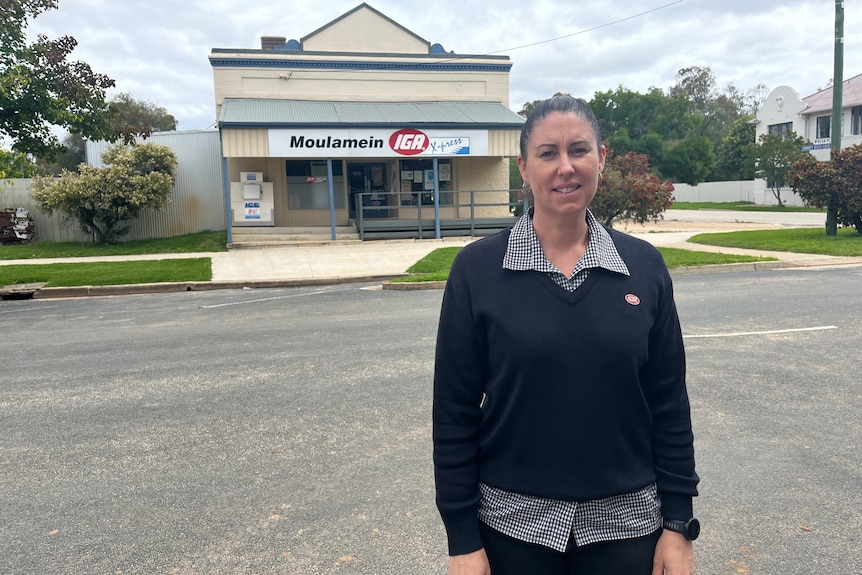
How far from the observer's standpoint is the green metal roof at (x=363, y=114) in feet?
72.6

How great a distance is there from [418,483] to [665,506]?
2.51 metres

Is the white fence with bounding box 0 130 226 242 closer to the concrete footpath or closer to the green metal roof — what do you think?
the green metal roof

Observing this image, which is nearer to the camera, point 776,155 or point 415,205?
point 415,205

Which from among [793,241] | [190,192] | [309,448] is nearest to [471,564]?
[309,448]

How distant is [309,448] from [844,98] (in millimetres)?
47877

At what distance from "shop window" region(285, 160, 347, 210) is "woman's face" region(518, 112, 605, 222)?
23.8 meters

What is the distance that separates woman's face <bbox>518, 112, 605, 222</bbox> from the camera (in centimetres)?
200

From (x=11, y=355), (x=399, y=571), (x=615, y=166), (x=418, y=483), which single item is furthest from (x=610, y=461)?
(x=615, y=166)

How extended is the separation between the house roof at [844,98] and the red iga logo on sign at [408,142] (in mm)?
31492

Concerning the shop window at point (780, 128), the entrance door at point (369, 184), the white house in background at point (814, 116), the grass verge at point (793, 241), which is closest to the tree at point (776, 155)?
the white house in background at point (814, 116)

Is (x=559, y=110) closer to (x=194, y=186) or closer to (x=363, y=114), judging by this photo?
(x=363, y=114)

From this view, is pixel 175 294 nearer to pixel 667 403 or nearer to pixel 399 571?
pixel 399 571

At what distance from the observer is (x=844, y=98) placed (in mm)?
43406

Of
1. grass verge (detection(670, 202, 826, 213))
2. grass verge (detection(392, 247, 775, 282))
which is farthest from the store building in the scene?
grass verge (detection(670, 202, 826, 213))
